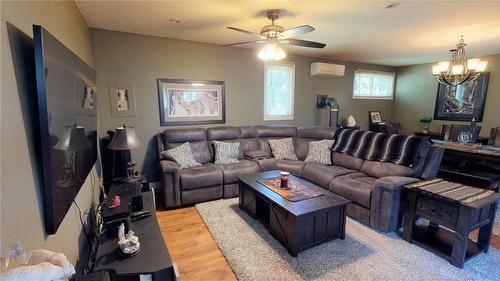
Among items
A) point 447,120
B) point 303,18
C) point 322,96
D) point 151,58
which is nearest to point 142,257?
point 303,18

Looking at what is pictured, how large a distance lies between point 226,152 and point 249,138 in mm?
685

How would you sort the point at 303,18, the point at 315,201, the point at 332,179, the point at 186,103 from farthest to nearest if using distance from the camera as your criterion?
the point at 186,103
the point at 332,179
the point at 303,18
the point at 315,201

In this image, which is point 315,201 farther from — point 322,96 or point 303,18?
point 322,96

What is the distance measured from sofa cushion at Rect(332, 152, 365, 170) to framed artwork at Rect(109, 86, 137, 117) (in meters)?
3.40

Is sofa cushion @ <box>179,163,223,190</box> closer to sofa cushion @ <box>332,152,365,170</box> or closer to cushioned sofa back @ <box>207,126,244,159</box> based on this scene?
cushioned sofa back @ <box>207,126,244,159</box>

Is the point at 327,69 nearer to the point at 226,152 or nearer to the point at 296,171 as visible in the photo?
the point at 296,171

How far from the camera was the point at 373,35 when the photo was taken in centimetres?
357

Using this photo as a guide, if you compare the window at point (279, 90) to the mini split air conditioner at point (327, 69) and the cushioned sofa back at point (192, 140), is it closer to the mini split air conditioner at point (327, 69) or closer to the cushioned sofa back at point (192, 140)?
Result: the mini split air conditioner at point (327, 69)

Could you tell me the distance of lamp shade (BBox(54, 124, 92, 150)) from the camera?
3.98 ft

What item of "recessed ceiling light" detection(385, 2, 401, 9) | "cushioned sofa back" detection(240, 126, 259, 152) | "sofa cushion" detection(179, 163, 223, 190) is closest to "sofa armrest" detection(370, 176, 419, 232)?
"recessed ceiling light" detection(385, 2, 401, 9)

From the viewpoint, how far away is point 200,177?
341 cm

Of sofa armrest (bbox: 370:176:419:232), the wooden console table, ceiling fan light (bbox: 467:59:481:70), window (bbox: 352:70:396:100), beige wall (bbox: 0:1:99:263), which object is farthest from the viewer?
window (bbox: 352:70:396:100)

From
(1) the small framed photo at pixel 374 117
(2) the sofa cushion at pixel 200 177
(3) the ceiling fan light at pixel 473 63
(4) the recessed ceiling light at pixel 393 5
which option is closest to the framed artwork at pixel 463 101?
(1) the small framed photo at pixel 374 117

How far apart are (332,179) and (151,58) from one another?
3364 millimetres
